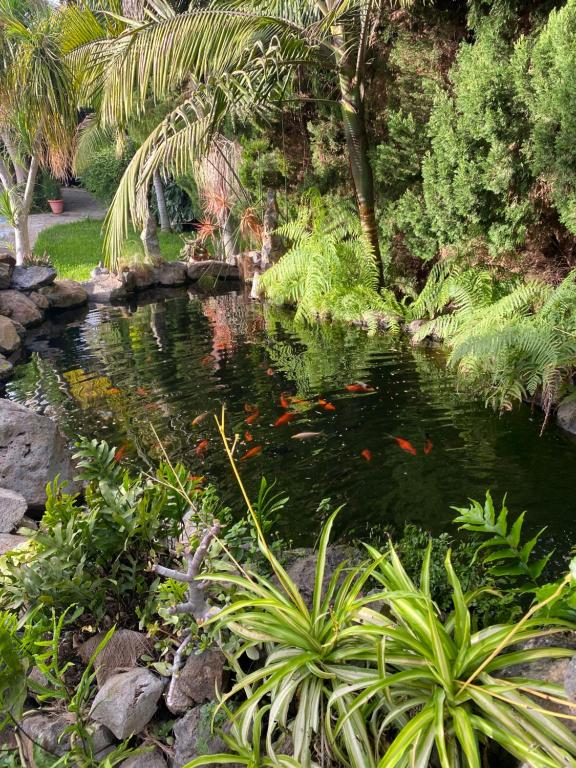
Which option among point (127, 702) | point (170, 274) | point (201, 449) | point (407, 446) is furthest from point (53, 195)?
point (127, 702)

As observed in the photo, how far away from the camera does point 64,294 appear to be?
49.6 ft

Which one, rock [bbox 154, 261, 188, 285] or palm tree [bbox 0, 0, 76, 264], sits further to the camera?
rock [bbox 154, 261, 188, 285]

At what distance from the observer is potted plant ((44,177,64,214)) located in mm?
27484

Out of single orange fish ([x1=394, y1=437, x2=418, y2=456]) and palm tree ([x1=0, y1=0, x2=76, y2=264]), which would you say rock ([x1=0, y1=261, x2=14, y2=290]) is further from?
single orange fish ([x1=394, y1=437, x2=418, y2=456])

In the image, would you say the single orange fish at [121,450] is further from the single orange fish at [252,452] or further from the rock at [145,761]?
the rock at [145,761]

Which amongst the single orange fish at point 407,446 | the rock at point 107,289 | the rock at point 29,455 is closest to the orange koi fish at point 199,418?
the rock at point 29,455

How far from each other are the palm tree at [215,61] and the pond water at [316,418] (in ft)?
6.99

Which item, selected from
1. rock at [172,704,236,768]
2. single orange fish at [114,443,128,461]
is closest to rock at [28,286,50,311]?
single orange fish at [114,443,128,461]

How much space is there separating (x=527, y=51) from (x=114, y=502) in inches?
297

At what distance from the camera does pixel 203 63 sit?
9078 millimetres

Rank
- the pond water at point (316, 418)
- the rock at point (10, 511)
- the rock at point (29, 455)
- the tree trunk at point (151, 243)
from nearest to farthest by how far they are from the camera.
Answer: the rock at point (10, 511) < the rock at point (29, 455) < the pond water at point (316, 418) < the tree trunk at point (151, 243)

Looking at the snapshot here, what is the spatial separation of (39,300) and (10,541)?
12.0 m

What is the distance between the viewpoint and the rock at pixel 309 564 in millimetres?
2896

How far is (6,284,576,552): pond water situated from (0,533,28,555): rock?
3.28 feet
